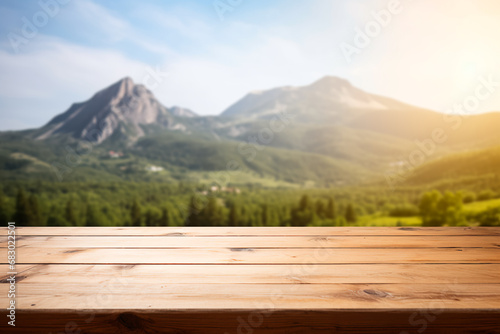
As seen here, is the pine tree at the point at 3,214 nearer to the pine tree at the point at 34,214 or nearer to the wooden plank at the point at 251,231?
the pine tree at the point at 34,214

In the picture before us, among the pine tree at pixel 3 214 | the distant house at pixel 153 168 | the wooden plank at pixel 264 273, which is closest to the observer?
the wooden plank at pixel 264 273

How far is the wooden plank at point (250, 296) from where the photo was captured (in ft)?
2.29

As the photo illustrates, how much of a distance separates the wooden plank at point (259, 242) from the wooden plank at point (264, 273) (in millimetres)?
257

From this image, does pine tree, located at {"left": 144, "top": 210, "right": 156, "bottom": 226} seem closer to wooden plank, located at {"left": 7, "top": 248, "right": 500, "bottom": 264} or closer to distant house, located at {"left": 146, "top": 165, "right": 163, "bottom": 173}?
distant house, located at {"left": 146, "top": 165, "right": 163, "bottom": 173}

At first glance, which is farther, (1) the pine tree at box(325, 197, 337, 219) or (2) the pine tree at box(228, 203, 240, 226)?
(1) the pine tree at box(325, 197, 337, 219)

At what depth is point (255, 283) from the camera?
0.85 m

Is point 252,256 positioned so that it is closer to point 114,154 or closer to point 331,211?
point 331,211

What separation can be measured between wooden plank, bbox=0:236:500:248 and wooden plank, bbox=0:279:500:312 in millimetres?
423

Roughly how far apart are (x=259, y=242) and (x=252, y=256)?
8.0 inches

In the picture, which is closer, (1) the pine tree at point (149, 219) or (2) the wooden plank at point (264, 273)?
(2) the wooden plank at point (264, 273)

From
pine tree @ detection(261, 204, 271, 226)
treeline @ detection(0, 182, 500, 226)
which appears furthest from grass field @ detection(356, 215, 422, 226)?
pine tree @ detection(261, 204, 271, 226)

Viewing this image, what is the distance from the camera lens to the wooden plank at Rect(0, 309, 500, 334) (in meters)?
0.67

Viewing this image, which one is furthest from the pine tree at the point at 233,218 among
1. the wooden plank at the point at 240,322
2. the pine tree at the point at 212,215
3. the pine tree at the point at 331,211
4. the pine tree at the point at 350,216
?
the wooden plank at the point at 240,322

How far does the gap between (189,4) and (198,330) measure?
98.2ft
